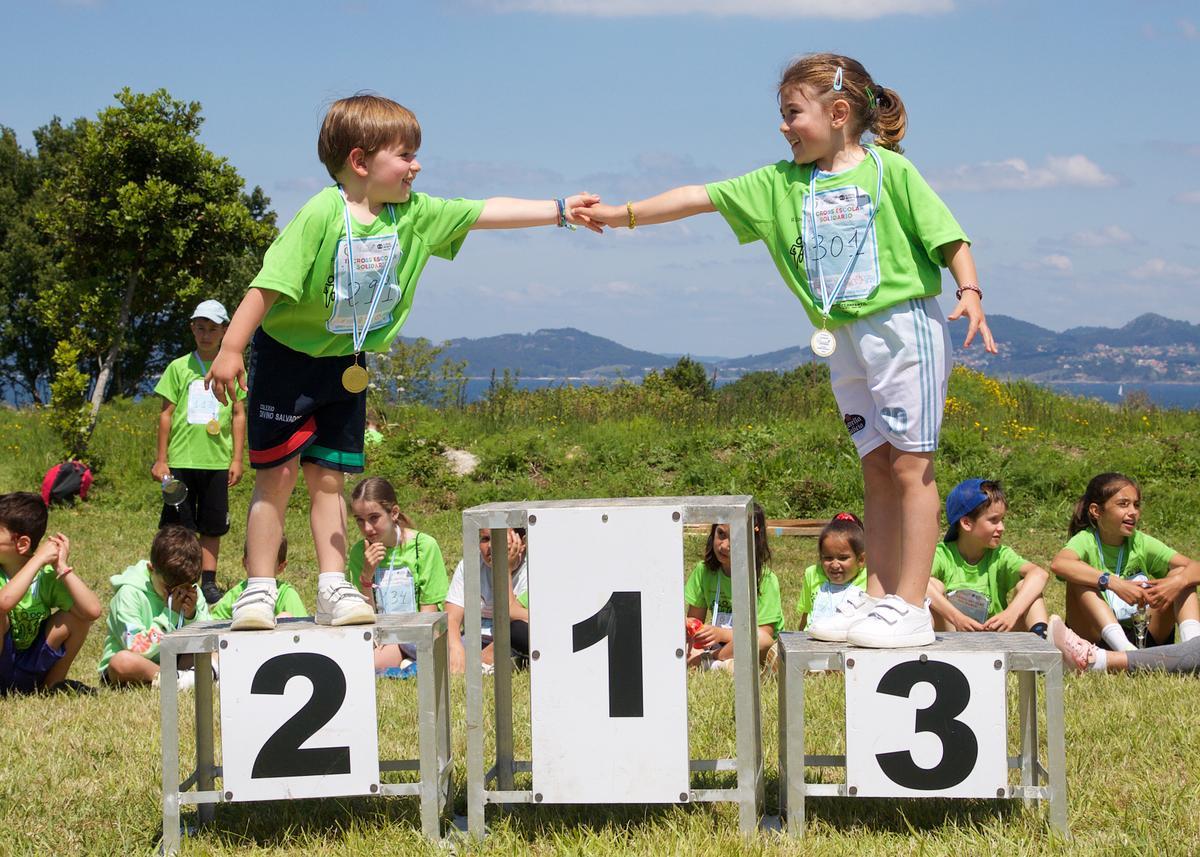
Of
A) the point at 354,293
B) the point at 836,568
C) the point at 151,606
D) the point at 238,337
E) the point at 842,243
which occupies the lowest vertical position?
the point at 151,606

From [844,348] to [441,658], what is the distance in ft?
5.39

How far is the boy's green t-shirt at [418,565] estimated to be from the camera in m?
6.46

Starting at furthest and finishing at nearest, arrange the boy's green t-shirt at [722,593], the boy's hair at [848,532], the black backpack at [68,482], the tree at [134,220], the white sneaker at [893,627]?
the tree at [134,220], the black backpack at [68,482], the boy's green t-shirt at [722,593], the boy's hair at [848,532], the white sneaker at [893,627]

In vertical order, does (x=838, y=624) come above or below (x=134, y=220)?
below

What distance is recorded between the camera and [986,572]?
21.3 ft

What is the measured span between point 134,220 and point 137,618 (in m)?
9.60

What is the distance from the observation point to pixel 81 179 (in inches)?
567

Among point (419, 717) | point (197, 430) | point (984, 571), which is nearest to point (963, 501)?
point (984, 571)

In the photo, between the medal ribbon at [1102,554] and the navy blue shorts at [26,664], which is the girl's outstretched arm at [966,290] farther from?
the navy blue shorts at [26,664]

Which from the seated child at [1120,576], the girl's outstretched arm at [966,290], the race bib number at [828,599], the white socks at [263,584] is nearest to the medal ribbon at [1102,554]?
the seated child at [1120,576]

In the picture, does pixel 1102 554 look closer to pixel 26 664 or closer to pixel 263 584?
pixel 263 584

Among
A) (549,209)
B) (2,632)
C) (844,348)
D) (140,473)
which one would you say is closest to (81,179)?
(140,473)

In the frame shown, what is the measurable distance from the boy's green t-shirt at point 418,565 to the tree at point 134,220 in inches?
352

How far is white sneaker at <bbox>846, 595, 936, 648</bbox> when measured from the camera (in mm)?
3455
